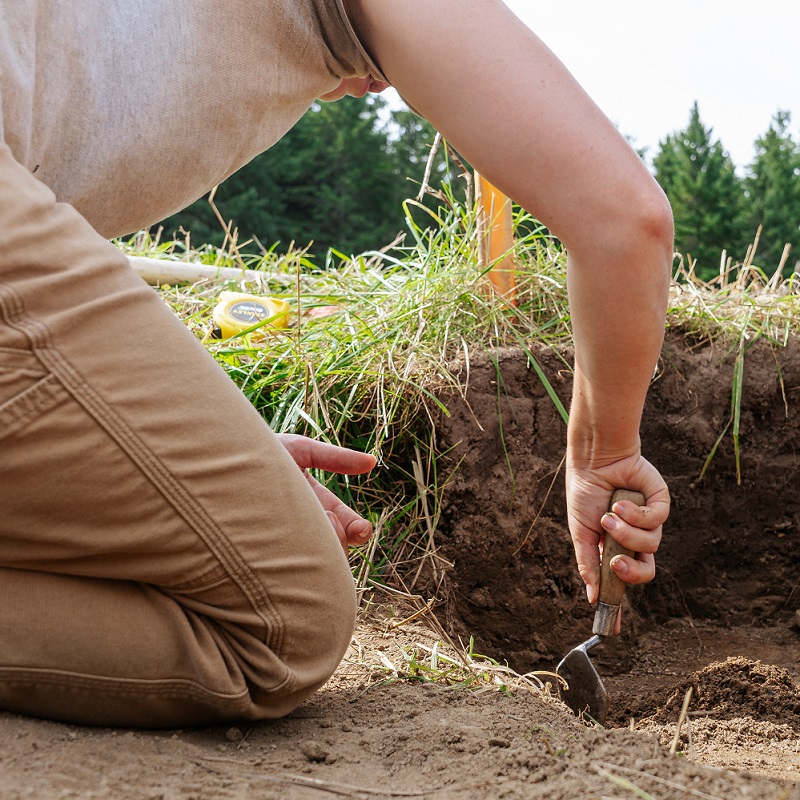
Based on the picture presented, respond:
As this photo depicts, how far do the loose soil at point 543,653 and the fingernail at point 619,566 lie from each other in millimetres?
265

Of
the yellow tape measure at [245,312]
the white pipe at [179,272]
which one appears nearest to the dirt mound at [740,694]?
the yellow tape measure at [245,312]

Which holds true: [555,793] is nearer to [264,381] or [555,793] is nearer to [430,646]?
[430,646]

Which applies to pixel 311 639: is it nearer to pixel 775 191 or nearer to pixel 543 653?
pixel 543 653

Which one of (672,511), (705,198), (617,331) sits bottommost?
(672,511)

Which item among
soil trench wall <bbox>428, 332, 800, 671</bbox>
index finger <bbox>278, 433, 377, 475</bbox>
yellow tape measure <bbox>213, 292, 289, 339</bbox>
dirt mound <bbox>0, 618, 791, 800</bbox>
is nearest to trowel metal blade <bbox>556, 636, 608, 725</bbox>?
dirt mound <bbox>0, 618, 791, 800</bbox>

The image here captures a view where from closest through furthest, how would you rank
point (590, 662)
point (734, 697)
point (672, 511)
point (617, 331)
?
point (617, 331), point (590, 662), point (734, 697), point (672, 511)

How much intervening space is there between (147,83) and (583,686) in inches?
51.4

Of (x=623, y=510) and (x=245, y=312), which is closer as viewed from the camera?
(x=623, y=510)

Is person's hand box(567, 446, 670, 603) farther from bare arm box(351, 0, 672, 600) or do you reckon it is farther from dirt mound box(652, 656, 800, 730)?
dirt mound box(652, 656, 800, 730)

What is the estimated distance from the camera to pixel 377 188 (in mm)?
28438

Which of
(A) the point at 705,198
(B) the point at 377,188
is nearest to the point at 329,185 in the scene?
(B) the point at 377,188

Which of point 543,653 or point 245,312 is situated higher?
point 245,312

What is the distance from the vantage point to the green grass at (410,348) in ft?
7.00

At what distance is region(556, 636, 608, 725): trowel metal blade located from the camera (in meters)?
1.64
